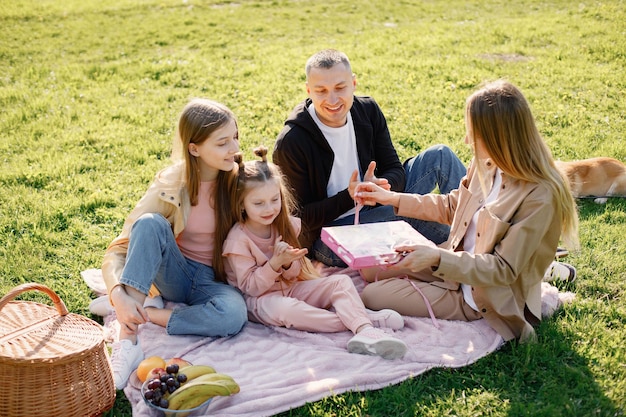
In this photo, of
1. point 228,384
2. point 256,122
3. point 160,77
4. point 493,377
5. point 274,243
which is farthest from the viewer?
point 160,77

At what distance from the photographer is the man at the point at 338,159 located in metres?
4.84

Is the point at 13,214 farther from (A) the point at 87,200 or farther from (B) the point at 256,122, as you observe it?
(B) the point at 256,122

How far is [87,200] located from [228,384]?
3.28 metres

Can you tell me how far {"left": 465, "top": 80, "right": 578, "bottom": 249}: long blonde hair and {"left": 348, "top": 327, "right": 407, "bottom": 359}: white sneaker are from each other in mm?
1182

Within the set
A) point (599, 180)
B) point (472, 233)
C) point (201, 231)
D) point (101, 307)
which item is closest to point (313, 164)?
point (201, 231)

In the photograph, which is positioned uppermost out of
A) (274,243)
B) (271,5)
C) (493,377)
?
(271,5)

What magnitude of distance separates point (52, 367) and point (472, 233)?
257 cm

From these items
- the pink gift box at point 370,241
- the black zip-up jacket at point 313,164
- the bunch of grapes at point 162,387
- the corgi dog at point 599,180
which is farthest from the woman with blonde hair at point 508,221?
the corgi dog at point 599,180

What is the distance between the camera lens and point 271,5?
15102 millimetres

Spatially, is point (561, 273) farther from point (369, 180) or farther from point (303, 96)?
point (303, 96)

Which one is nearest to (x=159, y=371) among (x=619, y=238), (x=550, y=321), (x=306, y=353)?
(x=306, y=353)

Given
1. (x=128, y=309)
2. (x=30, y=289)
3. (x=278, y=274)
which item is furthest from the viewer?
(x=278, y=274)

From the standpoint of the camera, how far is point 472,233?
4312 millimetres

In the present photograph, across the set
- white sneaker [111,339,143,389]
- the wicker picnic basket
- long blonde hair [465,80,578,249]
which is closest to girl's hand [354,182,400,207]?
long blonde hair [465,80,578,249]
